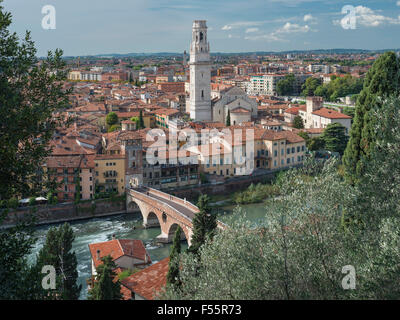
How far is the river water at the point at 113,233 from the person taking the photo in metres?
15.0

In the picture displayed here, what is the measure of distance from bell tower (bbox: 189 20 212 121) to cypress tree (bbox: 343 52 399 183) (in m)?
25.6

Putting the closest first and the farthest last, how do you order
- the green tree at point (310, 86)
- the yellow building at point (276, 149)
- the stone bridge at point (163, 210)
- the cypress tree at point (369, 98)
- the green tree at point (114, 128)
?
the cypress tree at point (369, 98), the stone bridge at point (163, 210), the yellow building at point (276, 149), the green tree at point (114, 128), the green tree at point (310, 86)

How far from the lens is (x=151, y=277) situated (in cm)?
998

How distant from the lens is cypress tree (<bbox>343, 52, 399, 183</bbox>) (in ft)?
26.2

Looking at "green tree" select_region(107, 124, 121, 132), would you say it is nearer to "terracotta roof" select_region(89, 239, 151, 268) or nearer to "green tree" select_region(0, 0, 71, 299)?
"terracotta roof" select_region(89, 239, 151, 268)

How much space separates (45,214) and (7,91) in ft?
49.9

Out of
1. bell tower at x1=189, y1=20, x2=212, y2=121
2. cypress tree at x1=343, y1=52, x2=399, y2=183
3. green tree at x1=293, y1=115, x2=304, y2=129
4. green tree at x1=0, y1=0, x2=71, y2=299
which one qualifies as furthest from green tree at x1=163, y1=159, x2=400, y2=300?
bell tower at x1=189, y1=20, x2=212, y2=121

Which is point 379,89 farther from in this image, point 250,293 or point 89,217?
point 89,217

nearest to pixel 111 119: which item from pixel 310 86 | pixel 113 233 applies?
pixel 113 233

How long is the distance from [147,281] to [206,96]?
82.9 ft

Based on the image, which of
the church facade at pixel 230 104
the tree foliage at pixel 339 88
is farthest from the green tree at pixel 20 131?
the tree foliage at pixel 339 88

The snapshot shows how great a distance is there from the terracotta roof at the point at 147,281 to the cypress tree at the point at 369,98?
13.9ft

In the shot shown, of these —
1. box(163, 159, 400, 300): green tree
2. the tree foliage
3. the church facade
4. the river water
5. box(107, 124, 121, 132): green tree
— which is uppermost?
the tree foliage

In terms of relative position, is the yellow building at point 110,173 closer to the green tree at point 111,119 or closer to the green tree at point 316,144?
the green tree at point 316,144
